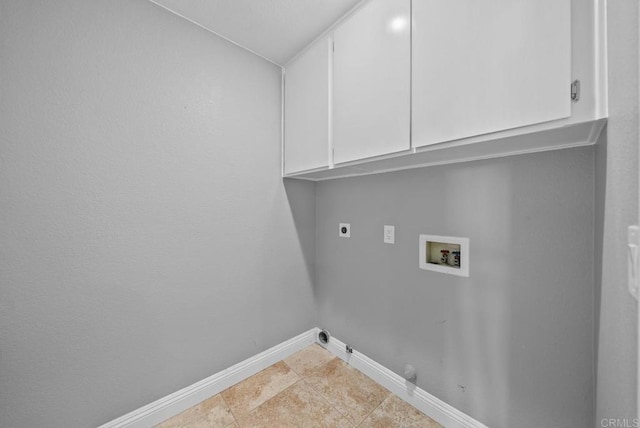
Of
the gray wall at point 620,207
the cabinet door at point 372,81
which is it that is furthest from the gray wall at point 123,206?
the gray wall at point 620,207

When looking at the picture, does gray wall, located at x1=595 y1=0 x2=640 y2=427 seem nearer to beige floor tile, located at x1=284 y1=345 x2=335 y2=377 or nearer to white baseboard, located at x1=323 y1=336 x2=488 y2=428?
white baseboard, located at x1=323 y1=336 x2=488 y2=428

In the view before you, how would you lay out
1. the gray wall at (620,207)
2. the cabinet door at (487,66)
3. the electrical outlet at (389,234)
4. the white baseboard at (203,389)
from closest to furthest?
the gray wall at (620,207), the cabinet door at (487,66), the white baseboard at (203,389), the electrical outlet at (389,234)

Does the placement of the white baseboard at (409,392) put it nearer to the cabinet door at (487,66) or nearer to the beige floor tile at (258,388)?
the beige floor tile at (258,388)

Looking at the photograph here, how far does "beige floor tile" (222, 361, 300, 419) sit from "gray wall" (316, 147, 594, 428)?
626 mm

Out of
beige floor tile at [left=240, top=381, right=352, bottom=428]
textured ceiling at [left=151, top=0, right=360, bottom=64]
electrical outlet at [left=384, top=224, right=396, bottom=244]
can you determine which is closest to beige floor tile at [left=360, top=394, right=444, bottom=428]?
beige floor tile at [left=240, top=381, right=352, bottom=428]

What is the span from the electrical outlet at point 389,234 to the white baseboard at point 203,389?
3.79 ft

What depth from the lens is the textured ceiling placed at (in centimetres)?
128

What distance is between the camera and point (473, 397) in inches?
47.4

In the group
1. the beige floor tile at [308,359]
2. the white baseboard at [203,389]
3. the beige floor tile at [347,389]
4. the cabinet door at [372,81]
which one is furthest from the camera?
the beige floor tile at [308,359]

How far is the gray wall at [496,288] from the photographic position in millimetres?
948

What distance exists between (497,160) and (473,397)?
4.02ft

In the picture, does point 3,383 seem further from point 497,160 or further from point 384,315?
point 497,160

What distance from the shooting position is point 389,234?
1.55 meters

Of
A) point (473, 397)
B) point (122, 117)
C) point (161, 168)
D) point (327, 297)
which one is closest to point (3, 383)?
point (161, 168)
